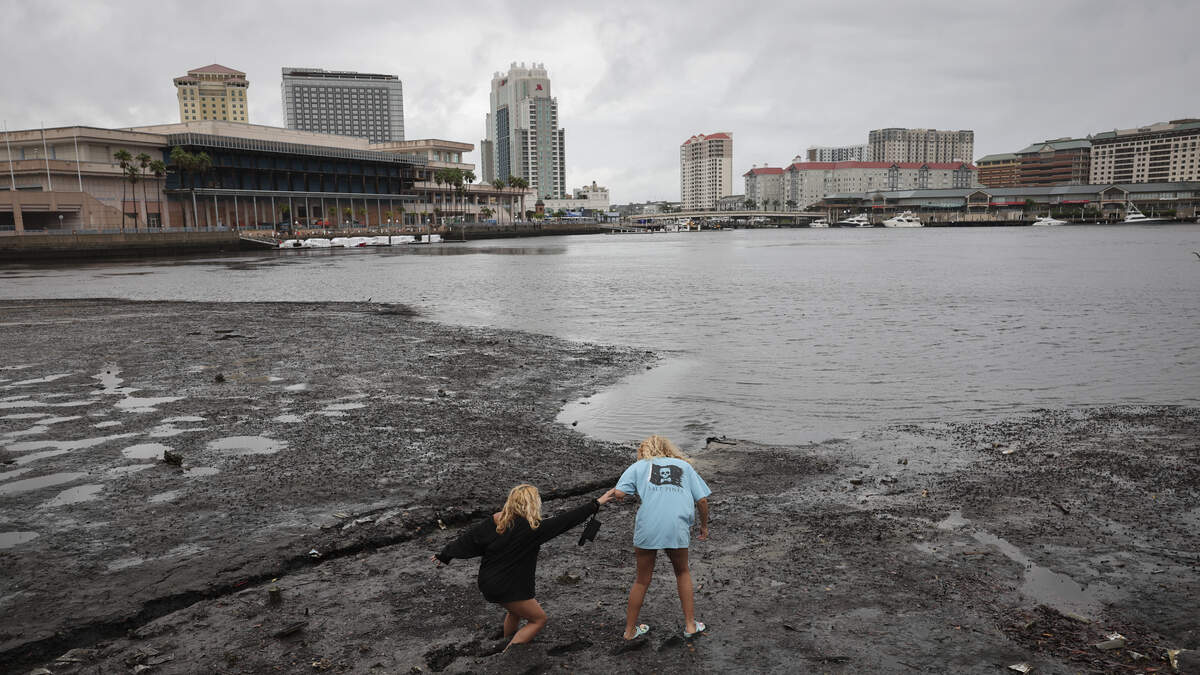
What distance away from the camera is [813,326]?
2794 centimetres

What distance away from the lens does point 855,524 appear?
8539 mm

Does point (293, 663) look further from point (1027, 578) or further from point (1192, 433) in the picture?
point (1192, 433)

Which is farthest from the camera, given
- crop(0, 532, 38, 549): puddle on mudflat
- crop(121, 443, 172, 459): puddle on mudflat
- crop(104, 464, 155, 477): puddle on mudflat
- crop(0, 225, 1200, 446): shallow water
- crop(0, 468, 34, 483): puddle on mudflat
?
crop(0, 225, 1200, 446): shallow water

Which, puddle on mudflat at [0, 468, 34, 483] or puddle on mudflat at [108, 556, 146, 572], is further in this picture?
puddle on mudflat at [0, 468, 34, 483]

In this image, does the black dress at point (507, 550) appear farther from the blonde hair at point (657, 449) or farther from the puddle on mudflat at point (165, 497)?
the puddle on mudflat at point (165, 497)

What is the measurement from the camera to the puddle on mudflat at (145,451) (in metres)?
10.8

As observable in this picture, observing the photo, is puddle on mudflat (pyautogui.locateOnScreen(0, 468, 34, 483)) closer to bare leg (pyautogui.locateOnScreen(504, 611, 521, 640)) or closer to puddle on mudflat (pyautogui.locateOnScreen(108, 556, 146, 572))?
puddle on mudflat (pyautogui.locateOnScreen(108, 556, 146, 572))

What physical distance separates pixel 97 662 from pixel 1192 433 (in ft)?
48.4

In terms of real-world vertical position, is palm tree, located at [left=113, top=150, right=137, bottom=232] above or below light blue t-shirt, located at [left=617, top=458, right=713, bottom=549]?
above

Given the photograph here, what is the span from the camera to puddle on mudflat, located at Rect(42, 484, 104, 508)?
9.06 m

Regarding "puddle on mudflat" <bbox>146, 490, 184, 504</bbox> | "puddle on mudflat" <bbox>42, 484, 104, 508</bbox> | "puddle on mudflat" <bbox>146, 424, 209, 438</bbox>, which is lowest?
"puddle on mudflat" <bbox>146, 490, 184, 504</bbox>

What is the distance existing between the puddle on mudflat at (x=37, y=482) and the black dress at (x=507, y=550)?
6947mm

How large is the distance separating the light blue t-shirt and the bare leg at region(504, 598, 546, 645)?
90 centimetres

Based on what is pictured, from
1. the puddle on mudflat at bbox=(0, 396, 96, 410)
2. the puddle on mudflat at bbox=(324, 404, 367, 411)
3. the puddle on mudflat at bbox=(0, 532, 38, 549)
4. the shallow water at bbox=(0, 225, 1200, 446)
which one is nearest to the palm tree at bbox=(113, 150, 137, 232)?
the shallow water at bbox=(0, 225, 1200, 446)
